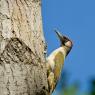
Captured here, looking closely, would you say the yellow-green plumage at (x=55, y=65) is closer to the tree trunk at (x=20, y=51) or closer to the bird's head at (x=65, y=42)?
the bird's head at (x=65, y=42)

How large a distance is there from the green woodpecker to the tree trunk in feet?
2.76

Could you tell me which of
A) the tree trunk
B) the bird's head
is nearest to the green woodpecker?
the bird's head

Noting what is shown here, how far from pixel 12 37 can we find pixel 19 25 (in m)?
0.18

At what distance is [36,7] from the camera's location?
4.25 m

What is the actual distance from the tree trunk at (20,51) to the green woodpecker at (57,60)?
0.84 meters

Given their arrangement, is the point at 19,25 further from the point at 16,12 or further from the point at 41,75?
the point at 41,75

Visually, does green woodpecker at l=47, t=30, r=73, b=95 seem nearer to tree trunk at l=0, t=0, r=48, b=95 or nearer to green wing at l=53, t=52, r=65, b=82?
green wing at l=53, t=52, r=65, b=82

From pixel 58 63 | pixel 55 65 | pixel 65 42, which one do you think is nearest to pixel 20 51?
pixel 55 65

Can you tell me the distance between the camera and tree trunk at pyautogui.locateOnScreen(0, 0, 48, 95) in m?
3.61

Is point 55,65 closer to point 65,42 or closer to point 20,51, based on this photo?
point 65,42

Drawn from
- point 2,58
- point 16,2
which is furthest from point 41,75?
point 16,2

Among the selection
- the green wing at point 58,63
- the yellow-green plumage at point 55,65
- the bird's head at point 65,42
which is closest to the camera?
the yellow-green plumage at point 55,65

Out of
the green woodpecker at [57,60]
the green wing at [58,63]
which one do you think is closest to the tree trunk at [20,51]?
the green woodpecker at [57,60]

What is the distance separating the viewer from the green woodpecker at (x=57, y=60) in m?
4.90
